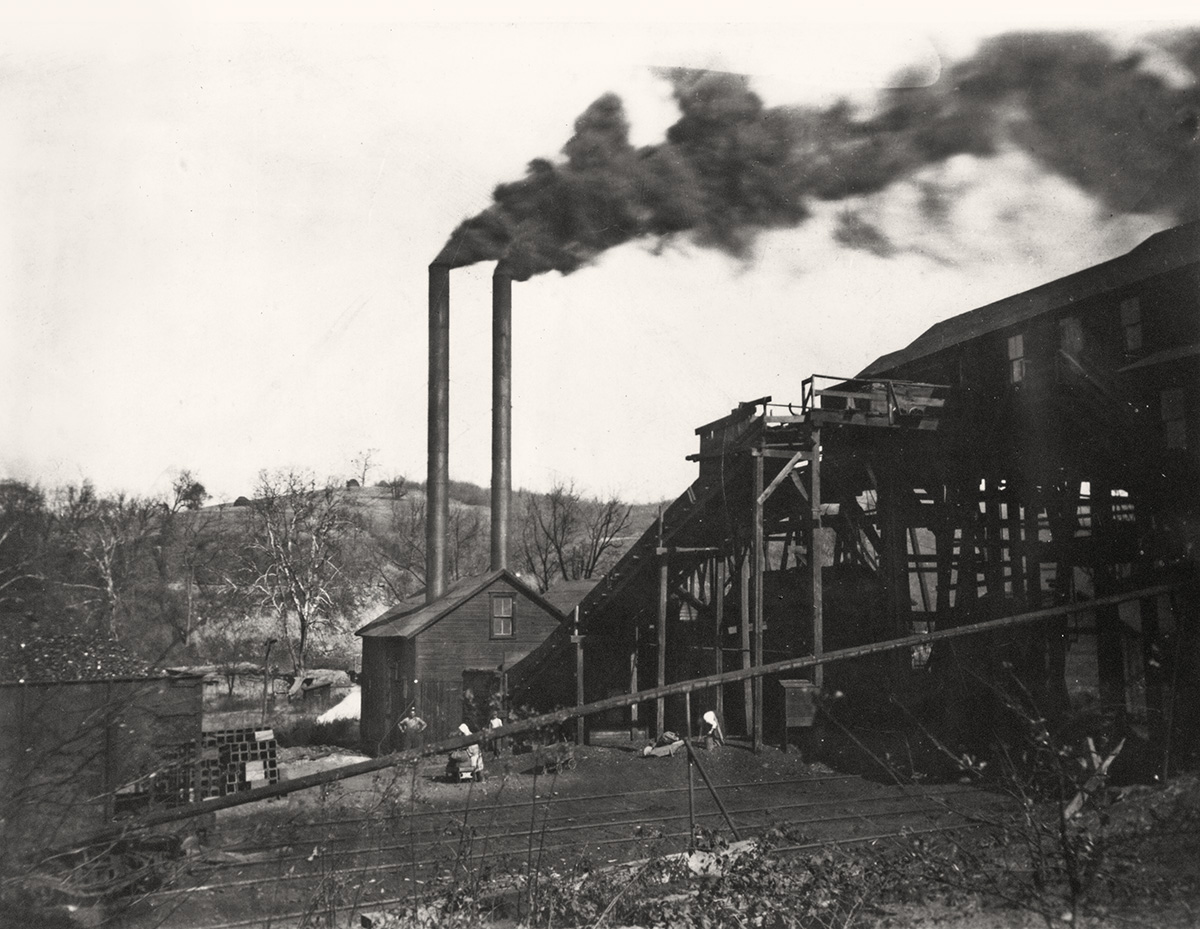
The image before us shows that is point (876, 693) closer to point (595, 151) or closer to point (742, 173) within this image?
point (742, 173)

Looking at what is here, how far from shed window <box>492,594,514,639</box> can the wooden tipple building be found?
25.1 feet

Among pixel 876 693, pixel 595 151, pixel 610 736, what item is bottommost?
pixel 610 736

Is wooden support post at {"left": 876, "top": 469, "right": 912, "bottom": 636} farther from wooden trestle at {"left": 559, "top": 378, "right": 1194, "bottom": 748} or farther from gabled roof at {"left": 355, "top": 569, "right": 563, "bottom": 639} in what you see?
gabled roof at {"left": 355, "top": 569, "right": 563, "bottom": 639}

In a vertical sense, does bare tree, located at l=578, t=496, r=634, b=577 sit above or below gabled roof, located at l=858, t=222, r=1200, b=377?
below

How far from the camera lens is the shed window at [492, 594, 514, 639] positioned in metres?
30.3

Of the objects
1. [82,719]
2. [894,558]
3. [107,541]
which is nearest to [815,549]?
[894,558]

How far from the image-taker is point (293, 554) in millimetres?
46031

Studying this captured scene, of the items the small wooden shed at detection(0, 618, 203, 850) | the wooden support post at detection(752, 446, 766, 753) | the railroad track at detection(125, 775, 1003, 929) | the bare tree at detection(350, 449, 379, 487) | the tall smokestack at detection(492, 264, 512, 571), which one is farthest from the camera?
the bare tree at detection(350, 449, 379, 487)

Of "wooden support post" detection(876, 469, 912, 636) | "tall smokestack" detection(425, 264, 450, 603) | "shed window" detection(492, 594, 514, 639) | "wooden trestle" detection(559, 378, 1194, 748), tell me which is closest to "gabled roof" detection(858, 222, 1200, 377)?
"wooden trestle" detection(559, 378, 1194, 748)

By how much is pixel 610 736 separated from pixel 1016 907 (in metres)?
18.7

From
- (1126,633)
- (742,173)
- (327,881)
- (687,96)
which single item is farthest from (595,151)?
(327,881)

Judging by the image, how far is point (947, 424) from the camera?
55.7 feet

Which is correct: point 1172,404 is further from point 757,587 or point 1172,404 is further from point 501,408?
point 501,408

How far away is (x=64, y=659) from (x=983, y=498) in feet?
52.0
